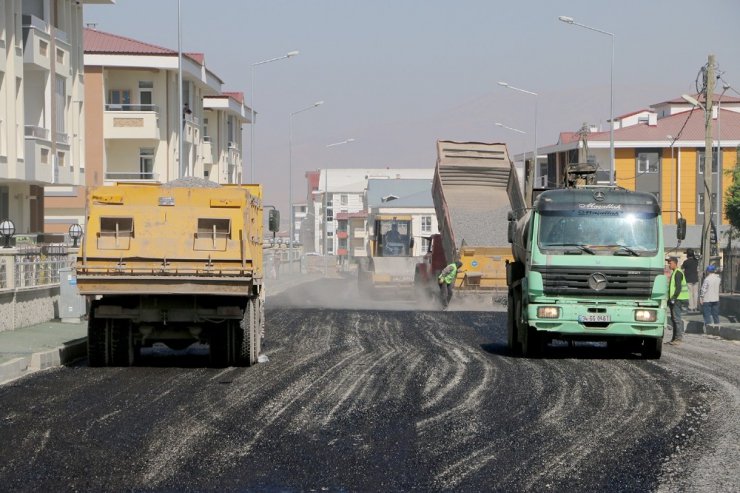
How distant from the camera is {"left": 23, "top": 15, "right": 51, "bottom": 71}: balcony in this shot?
124 feet

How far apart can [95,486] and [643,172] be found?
3258 inches

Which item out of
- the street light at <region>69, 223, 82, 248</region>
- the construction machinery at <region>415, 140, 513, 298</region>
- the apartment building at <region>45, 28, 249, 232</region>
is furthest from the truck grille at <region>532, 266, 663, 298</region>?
the apartment building at <region>45, 28, 249, 232</region>

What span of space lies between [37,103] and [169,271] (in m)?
25.0

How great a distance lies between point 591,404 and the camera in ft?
44.5

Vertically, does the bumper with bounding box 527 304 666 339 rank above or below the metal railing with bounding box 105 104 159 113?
below

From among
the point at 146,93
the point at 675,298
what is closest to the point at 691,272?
the point at 675,298

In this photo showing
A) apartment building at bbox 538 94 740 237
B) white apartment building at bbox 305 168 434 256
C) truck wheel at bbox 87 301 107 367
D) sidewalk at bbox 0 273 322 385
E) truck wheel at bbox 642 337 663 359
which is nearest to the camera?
sidewalk at bbox 0 273 322 385

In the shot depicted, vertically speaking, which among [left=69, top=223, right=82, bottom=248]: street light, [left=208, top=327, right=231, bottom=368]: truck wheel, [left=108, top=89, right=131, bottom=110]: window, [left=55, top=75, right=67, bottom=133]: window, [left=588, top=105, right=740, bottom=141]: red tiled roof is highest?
[left=588, top=105, right=740, bottom=141]: red tiled roof

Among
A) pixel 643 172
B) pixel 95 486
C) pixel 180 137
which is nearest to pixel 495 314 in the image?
pixel 180 137

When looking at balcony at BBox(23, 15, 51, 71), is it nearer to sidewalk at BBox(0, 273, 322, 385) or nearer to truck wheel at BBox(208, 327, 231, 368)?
sidewalk at BBox(0, 273, 322, 385)

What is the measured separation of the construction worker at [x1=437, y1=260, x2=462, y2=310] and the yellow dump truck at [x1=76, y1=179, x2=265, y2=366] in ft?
58.3

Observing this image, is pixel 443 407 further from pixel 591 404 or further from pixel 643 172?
pixel 643 172

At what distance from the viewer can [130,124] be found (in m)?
57.1

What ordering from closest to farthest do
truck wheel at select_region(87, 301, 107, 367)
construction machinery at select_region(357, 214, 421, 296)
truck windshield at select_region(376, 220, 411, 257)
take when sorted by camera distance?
truck wheel at select_region(87, 301, 107, 367) < construction machinery at select_region(357, 214, 421, 296) < truck windshield at select_region(376, 220, 411, 257)
